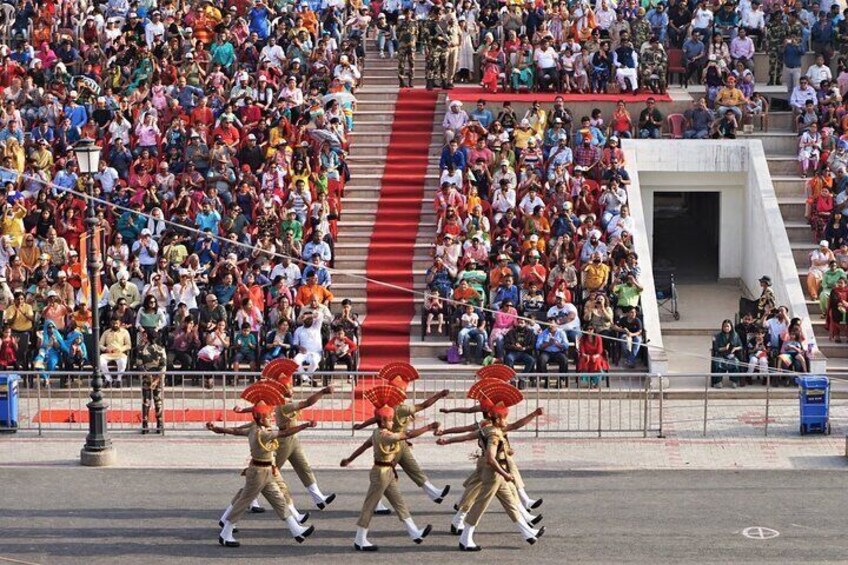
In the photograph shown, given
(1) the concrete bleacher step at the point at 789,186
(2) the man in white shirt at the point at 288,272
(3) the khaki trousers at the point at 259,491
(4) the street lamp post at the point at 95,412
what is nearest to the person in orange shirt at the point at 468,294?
(2) the man in white shirt at the point at 288,272

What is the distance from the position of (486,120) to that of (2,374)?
1205 cm

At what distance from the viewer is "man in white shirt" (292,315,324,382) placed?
30797mm

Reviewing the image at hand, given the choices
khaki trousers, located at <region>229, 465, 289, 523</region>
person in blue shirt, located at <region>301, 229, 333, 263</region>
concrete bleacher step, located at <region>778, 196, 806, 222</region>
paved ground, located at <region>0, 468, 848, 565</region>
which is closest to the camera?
paved ground, located at <region>0, 468, 848, 565</region>

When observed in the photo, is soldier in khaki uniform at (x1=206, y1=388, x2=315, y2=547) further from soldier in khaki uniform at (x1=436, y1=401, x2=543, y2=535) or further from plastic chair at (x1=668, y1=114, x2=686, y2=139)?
plastic chair at (x1=668, y1=114, x2=686, y2=139)

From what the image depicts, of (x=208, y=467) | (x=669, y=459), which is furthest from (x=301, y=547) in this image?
(x=669, y=459)

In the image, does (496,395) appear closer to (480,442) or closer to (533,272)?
(480,442)

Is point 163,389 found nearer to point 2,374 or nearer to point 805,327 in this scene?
point 2,374

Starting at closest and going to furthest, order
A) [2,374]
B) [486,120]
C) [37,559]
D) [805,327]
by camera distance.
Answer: [37,559] → [2,374] → [805,327] → [486,120]

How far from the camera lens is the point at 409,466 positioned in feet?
77.5

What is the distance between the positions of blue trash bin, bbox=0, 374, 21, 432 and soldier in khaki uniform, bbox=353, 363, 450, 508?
6785 mm

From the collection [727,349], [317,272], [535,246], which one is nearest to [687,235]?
[535,246]

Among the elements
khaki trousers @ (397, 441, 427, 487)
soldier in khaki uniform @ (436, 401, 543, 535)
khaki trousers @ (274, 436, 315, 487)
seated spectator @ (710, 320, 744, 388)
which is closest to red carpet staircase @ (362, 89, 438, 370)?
seated spectator @ (710, 320, 744, 388)

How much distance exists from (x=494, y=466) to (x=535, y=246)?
1090 centimetres

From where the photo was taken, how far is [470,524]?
22406 mm
